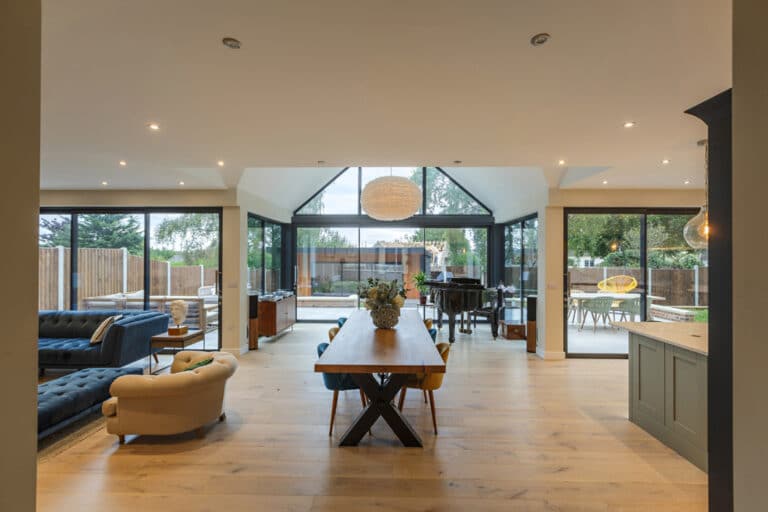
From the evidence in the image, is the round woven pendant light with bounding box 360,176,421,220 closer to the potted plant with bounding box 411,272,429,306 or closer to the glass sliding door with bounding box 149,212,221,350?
the glass sliding door with bounding box 149,212,221,350

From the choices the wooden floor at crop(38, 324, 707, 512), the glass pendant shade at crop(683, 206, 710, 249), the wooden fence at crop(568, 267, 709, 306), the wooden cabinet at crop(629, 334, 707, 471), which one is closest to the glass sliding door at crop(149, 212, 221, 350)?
the wooden floor at crop(38, 324, 707, 512)

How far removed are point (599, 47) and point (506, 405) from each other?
11.4ft

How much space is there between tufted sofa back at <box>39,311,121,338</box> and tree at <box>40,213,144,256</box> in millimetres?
1434

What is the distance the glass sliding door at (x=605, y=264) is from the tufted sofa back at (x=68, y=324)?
7446mm

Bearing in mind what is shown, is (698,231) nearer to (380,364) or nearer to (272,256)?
(380,364)

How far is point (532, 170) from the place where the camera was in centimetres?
604

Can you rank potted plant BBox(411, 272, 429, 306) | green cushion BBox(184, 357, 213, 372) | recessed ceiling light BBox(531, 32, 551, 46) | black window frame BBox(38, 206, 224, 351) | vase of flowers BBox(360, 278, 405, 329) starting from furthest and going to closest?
potted plant BBox(411, 272, 429, 306) → black window frame BBox(38, 206, 224, 351) → vase of flowers BBox(360, 278, 405, 329) → green cushion BBox(184, 357, 213, 372) → recessed ceiling light BBox(531, 32, 551, 46)

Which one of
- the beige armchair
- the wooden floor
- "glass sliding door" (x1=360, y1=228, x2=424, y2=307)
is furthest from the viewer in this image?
"glass sliding door" (x1=360, y1=228, x2=424, y2=307)

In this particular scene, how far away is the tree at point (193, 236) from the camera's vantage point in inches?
245

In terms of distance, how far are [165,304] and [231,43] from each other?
584 centimetres

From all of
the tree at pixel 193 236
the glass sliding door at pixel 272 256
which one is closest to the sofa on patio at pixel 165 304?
the tree at pixel 193 236

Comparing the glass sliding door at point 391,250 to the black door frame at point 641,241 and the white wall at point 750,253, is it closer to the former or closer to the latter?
the black door frame at point 641,241

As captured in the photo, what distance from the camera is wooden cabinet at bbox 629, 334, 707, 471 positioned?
2848 millimetres

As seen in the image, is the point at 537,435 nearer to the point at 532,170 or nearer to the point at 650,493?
the point at 650,493
